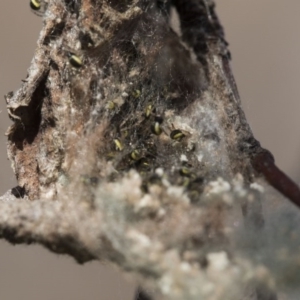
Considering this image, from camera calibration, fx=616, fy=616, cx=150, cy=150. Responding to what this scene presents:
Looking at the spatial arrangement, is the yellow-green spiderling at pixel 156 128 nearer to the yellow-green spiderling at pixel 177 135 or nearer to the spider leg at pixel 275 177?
the yellow-green spiderling at pixel 177 135

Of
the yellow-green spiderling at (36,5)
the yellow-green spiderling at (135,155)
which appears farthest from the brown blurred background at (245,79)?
the yellow-green spiderling at (135,155)

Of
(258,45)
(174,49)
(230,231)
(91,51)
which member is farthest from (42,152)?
(258,45)

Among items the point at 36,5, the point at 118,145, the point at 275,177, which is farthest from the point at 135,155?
the point at 36,5

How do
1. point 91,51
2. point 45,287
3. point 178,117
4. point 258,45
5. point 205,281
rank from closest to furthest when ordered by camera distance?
point 205,281 < point 91,51 < point 178,117 < point 45,287 < point 258,45

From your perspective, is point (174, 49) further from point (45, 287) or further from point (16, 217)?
point (45, 287)

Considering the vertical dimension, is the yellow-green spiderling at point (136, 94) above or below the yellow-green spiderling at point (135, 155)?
above

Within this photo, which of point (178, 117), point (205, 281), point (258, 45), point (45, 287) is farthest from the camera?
point (258, 45)

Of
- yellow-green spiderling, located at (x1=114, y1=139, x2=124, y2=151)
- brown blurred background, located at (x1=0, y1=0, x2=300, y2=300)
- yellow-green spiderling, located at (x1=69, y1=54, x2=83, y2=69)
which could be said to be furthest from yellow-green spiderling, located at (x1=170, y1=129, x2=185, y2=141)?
brown blurred background, located at (x1=0, y1=0, x2=300, y2=300)
